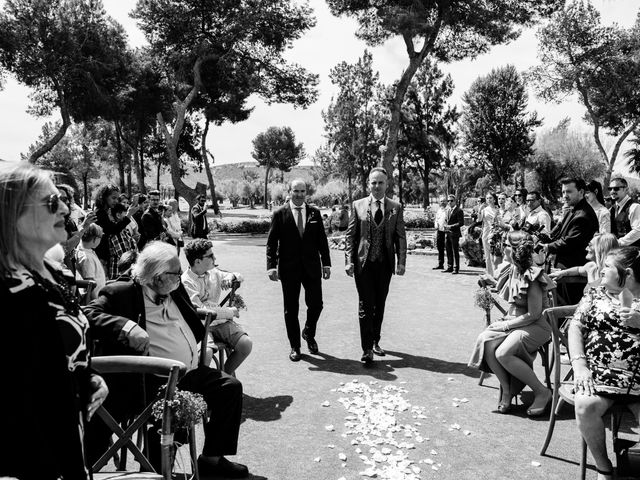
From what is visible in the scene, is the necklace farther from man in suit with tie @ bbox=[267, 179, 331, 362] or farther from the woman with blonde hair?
man in suit with tie @ bbox=[267, 179, 331, 362]

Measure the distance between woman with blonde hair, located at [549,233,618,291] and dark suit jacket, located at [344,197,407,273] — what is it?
1.68 metres

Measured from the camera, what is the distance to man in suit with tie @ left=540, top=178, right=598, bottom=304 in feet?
19.9

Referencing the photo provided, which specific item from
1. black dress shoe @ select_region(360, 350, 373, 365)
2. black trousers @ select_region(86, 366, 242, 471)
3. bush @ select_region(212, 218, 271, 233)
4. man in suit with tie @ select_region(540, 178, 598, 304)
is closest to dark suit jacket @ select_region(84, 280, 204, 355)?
A: black trousers @ select_region(86, 366, 242, 471)

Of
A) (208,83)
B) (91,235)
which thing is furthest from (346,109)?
(91,235)

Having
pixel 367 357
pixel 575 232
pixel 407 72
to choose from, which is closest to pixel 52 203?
pixel 367 357

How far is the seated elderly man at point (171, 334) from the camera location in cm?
326

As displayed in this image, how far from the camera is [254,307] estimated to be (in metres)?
8.72

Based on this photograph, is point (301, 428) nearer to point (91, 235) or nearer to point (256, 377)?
point (256, 377)

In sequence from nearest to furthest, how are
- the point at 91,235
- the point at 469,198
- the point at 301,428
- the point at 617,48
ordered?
the point at 301,428 → the point at 91,235 → the point at 617,48 → the point at 469,198

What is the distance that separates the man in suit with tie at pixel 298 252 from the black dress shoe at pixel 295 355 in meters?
→ 0.25

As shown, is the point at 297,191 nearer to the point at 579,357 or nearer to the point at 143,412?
the point at 579,357

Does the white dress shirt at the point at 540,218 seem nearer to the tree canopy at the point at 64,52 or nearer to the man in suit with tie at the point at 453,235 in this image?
the man in suit with tie at the point at 453,235

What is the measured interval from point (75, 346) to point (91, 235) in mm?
4406

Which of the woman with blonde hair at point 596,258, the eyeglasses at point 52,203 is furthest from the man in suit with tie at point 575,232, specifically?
the eyeglasses at point 52,203
